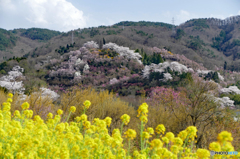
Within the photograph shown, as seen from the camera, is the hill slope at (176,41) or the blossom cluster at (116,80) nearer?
the blossom cluster at (116,80)

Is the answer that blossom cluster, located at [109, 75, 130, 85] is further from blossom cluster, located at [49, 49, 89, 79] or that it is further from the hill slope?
the hill slope

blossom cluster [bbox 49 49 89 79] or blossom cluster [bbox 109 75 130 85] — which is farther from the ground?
blossom cluster [bbox 49 49 89 79]

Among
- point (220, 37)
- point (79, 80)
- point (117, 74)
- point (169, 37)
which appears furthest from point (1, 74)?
point (220, 37)

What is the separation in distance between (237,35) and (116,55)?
48622 mm

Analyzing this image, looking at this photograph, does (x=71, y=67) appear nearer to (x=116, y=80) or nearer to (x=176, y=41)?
(x=116, y=80)

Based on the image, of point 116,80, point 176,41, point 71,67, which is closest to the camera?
point 116,80

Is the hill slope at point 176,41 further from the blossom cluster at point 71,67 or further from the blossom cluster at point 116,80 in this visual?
the blossom cluster at point 116,80

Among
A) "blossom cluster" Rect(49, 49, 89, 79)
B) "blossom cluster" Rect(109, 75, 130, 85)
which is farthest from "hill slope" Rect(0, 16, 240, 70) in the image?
"blossom cluster" Rect(109, 75, 130, 85)

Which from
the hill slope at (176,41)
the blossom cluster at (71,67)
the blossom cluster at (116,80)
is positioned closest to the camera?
the blossom cluster at (116,80)

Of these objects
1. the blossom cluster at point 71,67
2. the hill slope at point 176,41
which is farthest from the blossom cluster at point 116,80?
the hill slope at point 176,41

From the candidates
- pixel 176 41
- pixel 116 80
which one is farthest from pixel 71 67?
pixel 176 41

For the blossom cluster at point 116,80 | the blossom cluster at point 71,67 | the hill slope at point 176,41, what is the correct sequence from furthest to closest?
the hill slope at point 176,41 → the blossom cluster at point 71,67 → the blossom cluster at point 116,80

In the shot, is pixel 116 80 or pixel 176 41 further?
pixel 176 41

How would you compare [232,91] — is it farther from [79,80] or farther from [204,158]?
[204,158]
